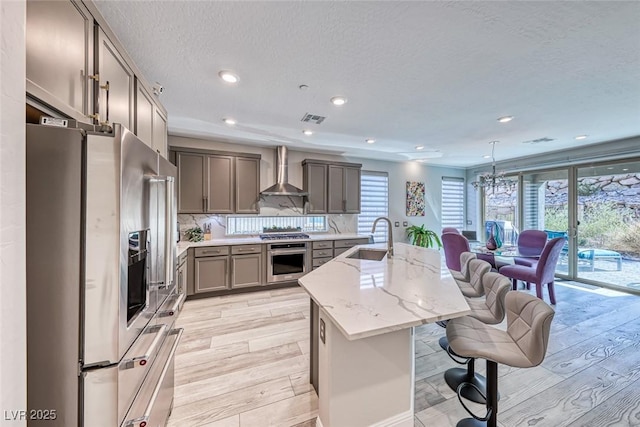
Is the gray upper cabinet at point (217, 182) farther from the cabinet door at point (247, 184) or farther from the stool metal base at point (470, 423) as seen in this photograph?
the stool metal base at point (470, 423)

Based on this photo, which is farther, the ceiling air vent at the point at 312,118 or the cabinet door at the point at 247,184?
the cabinet door at the point at 247,184

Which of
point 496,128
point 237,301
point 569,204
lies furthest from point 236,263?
point 569,204

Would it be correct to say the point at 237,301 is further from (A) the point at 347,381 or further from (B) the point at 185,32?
(B) the point at 185,32

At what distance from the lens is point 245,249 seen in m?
3.94

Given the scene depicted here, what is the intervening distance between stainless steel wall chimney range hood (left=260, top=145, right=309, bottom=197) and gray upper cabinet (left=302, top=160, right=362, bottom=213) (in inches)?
12.4

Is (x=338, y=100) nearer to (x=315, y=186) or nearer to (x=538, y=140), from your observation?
(x=315, y=186)

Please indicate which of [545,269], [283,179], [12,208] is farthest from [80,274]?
[545,269]

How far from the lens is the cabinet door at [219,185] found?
3945 millimetres

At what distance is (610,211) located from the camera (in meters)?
4.26

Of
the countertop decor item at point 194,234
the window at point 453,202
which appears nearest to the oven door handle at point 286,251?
the countertop decor item at point 194,234

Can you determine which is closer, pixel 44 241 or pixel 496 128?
pixel 44 241

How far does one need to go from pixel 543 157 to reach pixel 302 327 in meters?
5.99

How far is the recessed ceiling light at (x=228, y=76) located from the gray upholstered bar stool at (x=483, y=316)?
107 inches

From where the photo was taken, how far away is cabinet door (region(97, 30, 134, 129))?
1341 mm
